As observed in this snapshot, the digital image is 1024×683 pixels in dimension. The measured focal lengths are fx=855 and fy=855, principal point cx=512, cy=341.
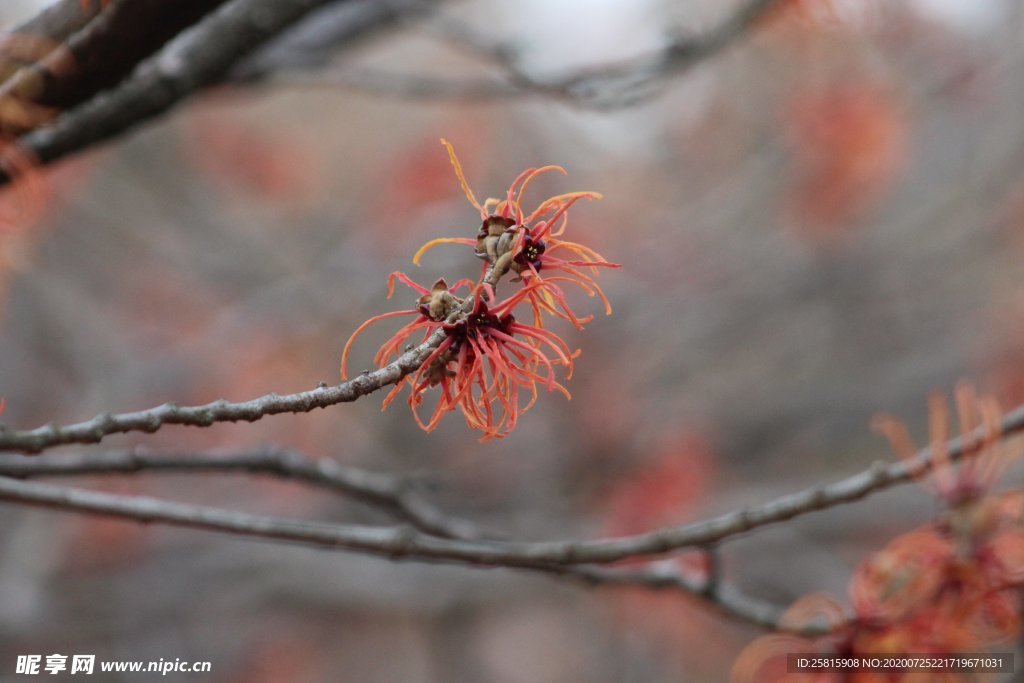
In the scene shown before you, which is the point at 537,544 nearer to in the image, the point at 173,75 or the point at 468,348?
the point at 468,348

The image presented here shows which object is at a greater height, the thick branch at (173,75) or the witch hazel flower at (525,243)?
the thick branch at (173,75)

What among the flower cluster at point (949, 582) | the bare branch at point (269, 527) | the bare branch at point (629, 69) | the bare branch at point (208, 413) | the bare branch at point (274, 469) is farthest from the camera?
the bare branch at point (629, 69)

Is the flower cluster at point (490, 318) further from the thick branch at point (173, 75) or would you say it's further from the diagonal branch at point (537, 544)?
the thick branch at point (173, 75)

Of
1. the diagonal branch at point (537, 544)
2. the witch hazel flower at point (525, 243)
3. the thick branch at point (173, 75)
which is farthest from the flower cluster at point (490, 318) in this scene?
the thick branch at point (173, 75)

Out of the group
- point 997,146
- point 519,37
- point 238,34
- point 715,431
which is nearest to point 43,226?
point 519,37

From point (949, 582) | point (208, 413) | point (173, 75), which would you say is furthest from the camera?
point (949, 582)

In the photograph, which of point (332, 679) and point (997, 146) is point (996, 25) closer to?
point (997, 146)

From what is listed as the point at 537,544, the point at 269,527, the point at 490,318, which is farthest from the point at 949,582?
the point at 269,527

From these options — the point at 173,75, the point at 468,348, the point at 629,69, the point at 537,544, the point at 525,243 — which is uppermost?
the point at 629,69

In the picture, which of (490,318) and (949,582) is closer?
(490,318)
